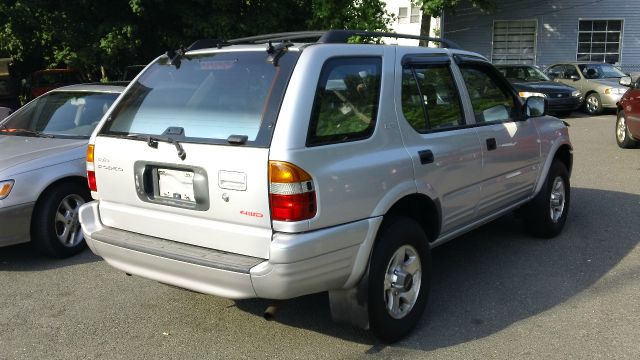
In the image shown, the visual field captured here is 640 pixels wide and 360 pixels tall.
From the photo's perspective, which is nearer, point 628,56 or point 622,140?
point 622,140

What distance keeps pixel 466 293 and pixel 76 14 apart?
37.1 ft

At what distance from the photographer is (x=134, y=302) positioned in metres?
4.55

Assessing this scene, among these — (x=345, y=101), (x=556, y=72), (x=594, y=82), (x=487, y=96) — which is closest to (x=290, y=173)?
(x=345, y=101)

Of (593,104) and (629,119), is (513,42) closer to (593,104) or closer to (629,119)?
(593,104)

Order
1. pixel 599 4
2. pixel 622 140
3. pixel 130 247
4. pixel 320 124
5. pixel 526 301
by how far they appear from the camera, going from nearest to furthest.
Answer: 1. pixel 320 124
2. pixel 130 247
3. pixel 526 301
4. pixel 622 140
5. pixel 599 4

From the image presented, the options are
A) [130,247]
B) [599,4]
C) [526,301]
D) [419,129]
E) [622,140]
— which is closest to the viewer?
[130,247]

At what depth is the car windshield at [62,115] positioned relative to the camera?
20.9 ft

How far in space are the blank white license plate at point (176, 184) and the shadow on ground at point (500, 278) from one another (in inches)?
46.8

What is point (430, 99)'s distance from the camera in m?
4.23

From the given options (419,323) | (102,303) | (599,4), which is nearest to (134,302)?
(102,303)

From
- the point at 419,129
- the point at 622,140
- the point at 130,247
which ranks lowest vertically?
the point at 622,140

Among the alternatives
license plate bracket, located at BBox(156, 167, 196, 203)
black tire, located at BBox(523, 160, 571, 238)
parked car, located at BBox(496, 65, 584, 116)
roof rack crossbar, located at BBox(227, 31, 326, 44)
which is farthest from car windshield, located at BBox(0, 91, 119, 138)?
parked car, located at BBox(496, 65, 584, 116)

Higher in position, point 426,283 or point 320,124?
point 320,124

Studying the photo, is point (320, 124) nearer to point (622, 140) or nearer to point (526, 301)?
point (526, 301)
